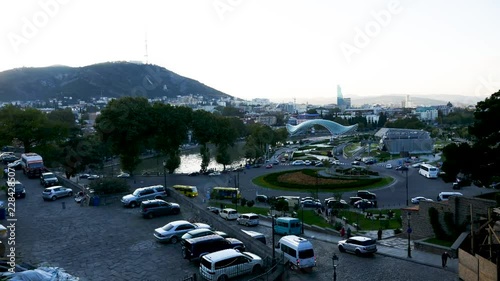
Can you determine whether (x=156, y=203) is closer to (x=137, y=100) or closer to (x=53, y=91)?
(x=137, y=100)

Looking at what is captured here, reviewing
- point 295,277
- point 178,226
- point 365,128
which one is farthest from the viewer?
point 365,128

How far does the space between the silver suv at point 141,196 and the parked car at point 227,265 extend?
7410 millimetres

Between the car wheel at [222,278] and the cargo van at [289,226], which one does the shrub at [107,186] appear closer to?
the cargo van at [289,226]

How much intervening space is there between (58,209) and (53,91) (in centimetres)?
14276

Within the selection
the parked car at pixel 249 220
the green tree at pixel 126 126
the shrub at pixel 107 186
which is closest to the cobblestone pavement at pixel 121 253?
the shrub at pixel 107 186

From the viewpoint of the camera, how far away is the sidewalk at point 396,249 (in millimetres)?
11617

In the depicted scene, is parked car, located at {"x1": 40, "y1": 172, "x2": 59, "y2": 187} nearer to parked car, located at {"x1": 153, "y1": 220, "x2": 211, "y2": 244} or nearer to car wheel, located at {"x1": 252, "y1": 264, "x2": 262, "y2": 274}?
parked car, located at {"x1": 153, "y1": 220, "x2": 211, "y2": 244}

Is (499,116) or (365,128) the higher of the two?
(499,116)

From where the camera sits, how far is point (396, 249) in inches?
517

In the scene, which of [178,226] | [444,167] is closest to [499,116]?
[444,167]

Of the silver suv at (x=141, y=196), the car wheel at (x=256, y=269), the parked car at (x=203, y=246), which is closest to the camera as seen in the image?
the car wheel at (x=256, y=269)

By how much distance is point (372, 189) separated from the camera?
82.5 ft

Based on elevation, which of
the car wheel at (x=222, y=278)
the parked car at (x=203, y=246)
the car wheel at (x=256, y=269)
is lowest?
the car wheel at (x=256, y=269)

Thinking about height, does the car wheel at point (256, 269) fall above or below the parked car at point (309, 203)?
above
